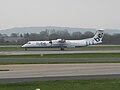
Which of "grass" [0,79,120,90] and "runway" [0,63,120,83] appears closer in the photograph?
"grass" [0,79,120,90]

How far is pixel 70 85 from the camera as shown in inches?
699

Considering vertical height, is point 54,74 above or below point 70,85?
below

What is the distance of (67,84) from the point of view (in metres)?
18.2

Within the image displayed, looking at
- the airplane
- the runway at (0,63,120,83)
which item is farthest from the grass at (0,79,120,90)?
the airplane

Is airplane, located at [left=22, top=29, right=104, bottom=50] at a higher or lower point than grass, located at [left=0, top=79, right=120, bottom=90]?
lower

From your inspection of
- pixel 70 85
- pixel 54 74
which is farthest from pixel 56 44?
pixel 70 85

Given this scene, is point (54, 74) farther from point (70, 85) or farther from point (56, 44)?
point (56, 44)

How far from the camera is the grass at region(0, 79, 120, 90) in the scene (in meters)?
16.7

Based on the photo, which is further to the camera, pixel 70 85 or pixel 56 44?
pixel 56 44

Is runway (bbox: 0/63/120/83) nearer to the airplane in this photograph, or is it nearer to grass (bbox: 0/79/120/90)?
grass (bbox: 0/79/120/90)

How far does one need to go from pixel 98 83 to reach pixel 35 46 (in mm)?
63797

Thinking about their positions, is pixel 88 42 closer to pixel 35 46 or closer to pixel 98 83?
pixel 35 46

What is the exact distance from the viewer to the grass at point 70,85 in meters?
16.7

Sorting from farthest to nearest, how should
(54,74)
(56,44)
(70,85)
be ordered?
(56,44) → (54,74) → (70,85)
